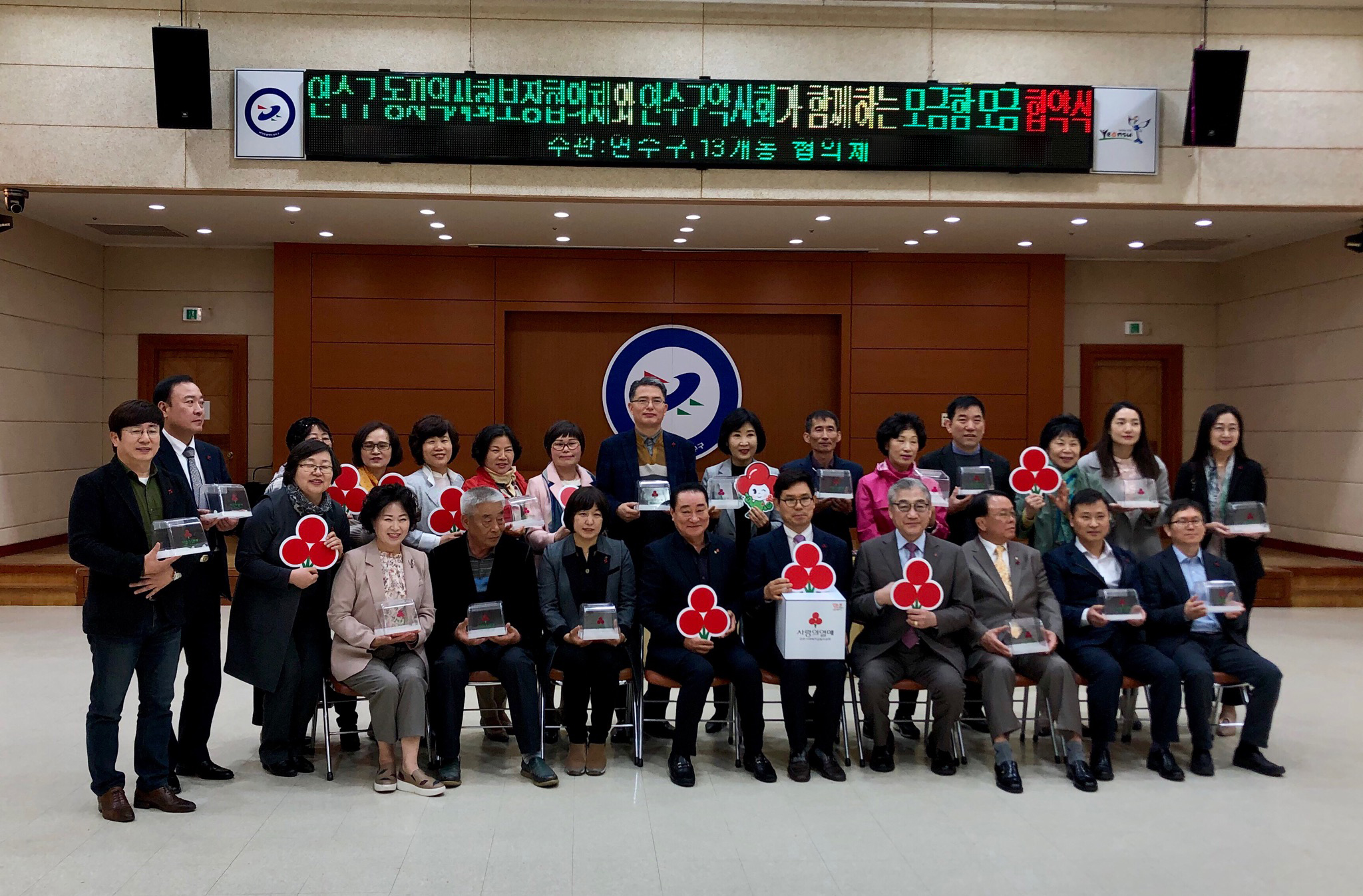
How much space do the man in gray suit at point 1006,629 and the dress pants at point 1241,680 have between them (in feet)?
1.54

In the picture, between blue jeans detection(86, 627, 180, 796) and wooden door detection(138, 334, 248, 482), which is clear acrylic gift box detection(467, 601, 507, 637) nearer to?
blue jeans detection(86, 627, 180, 796)

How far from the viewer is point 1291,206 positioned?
7250mm

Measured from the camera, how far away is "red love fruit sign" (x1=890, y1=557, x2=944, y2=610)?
12.9 ft

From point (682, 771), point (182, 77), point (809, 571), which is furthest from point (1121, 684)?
point (182, 77)

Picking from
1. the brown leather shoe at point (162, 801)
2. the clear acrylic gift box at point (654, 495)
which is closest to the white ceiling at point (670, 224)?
the clear acrylic gift box at point (654, 495)

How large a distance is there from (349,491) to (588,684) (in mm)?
1403

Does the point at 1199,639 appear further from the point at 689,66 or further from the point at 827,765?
the point at 689,66

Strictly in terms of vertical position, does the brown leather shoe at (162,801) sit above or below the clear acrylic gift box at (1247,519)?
below

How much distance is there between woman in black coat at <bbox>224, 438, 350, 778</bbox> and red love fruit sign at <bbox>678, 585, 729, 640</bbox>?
1381mm

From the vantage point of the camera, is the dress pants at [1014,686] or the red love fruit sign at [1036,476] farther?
the red love fruit sign at [1036,476]

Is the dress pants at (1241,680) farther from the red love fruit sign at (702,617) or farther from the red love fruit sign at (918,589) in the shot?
the red love fruit sign at (702,617)

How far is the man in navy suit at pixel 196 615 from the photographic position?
3.74 m

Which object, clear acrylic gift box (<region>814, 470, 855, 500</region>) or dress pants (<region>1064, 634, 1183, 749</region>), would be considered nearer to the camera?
dress pants (<region>1064, 634, 1183, 749</region>)

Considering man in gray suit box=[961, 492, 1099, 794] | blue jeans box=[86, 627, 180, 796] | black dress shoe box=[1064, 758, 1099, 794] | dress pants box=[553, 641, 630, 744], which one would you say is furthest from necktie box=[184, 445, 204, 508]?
black dress shoe box=[1064, 758, 1099, 794]
